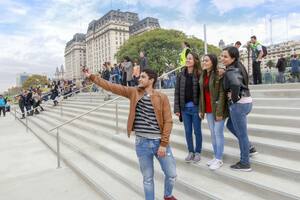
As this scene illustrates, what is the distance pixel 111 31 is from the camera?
102 m

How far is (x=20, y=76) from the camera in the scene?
435 ft

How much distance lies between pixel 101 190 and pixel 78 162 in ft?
6.33

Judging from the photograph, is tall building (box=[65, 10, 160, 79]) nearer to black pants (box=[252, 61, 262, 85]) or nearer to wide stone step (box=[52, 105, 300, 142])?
black pants (box=[252, 61, 262, 85])

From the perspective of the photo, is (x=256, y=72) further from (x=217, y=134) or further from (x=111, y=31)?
(x=111, y=31)

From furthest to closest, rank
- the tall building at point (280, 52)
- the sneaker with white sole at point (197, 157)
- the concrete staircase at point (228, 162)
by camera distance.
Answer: the tall building at point (280, 52)
the sneaker with white sole at point (197, 157)
the concrete staircase at point (228, 162)

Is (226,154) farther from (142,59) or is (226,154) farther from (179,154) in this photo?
(142,59)

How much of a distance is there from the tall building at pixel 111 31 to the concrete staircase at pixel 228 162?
9222 centimetres

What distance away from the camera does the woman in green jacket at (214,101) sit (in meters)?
3.93

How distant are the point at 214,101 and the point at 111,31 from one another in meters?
102

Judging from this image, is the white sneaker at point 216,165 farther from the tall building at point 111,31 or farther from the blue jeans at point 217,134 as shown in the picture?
the tall building at point 111,31

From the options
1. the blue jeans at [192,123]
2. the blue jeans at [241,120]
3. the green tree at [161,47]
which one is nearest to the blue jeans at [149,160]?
the blue jeans at [241,120]

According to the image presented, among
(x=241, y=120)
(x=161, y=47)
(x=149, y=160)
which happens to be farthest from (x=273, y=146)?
(x=161, y=47)

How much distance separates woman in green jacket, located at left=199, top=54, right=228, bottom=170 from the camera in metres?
3.93

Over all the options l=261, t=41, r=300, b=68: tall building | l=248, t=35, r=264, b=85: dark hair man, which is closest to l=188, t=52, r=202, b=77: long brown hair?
l=248, t=35, r=264, b=85: dark hair man
